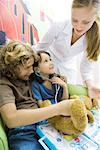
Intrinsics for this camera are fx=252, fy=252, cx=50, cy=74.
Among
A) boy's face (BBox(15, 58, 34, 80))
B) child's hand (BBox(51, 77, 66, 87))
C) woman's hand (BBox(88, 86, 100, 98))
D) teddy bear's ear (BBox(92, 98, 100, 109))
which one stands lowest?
teddy bear's ear (BBox(92, 98, 100, 109))

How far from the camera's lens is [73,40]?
1.57 metres

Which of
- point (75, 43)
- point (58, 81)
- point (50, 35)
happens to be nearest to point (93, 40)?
point (75, 43)

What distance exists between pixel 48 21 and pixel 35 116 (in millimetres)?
1106

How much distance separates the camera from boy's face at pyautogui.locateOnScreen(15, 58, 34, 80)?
3.81ft

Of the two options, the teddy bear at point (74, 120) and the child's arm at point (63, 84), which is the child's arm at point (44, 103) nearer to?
the teddy bear at point (74, 120)

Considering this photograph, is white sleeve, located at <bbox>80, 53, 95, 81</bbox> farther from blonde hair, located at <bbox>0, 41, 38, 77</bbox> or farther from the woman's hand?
blonde hair, located at <bbox>0, 41, 38, 77</bbox>

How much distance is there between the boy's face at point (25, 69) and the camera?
45.7 inches

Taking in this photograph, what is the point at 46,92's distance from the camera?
130 cm

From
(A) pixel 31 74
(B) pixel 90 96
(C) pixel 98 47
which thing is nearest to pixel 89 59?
(C) pixel 98 47

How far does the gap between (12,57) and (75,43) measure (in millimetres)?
541

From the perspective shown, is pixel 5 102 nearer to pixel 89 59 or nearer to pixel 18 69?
pixel 18 69

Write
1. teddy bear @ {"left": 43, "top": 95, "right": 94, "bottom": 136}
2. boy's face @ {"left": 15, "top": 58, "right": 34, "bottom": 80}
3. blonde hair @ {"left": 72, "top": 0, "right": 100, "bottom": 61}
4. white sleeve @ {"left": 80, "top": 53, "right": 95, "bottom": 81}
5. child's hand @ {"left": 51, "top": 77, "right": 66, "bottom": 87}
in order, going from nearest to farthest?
teddy bear @ {"left": 43, "top": 95, "right": 94, "bottom": 136}, boy's face @ {"left": 15, "top": 58, "right": 34, "bottom": 80}, child's hand @ {"left": 51, "top": 77, "right": 66, "bottom": 87}, blonde hair @ {"left": 72, "top": 0, "right": 100, "bottom": 61}, white sleeve @ {"left": 80, "top": 53, "right": 95, "bottom": 81}

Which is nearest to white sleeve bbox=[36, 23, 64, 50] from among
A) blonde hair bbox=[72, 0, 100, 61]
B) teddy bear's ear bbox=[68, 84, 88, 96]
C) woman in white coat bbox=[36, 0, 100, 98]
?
woman in white coat bbox=[36, 0, 100, 98]

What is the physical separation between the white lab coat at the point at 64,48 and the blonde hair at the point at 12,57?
33 centimetres
